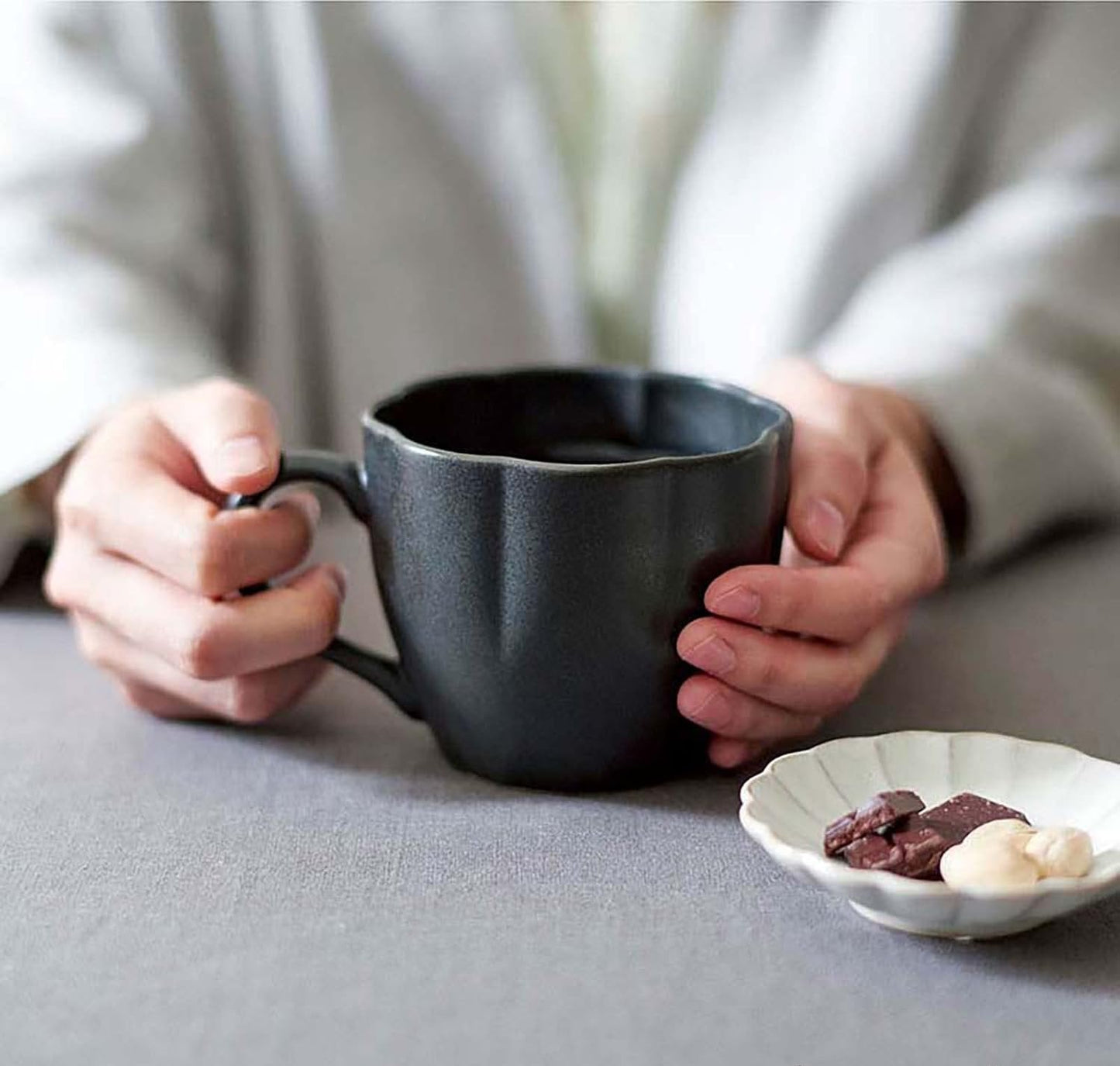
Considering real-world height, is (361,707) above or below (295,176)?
below

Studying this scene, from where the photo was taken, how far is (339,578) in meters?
0.54

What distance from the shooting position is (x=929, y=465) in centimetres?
74

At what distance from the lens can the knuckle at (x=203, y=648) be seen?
50 cm

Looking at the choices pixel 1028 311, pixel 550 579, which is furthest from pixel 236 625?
pixel 1028 311

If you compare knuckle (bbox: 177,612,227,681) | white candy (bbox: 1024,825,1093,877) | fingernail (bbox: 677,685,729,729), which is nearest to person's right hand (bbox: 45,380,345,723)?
knuckle (bbox: 177,612,227,681)

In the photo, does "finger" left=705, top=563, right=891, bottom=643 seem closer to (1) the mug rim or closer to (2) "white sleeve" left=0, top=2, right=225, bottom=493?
(1) the mug rim

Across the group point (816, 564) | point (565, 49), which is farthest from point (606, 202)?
point (816, 564)

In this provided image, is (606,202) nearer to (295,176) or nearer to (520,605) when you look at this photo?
(295,176)

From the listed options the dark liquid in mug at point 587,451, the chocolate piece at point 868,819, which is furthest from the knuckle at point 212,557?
the chocolate piece at point 868,819

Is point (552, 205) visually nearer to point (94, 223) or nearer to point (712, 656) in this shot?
point (94, 223)

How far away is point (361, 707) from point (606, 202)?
424mm

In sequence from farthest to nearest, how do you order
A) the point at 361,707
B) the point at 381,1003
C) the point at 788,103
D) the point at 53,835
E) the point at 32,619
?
1. the point at 788,103
2. the point at 32,619
3. the point at 361,707
4. the point at 53,835
5. the point at 381,1003

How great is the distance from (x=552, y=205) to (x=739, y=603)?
45 cm

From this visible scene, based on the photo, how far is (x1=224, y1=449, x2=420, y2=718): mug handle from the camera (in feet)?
1.60
